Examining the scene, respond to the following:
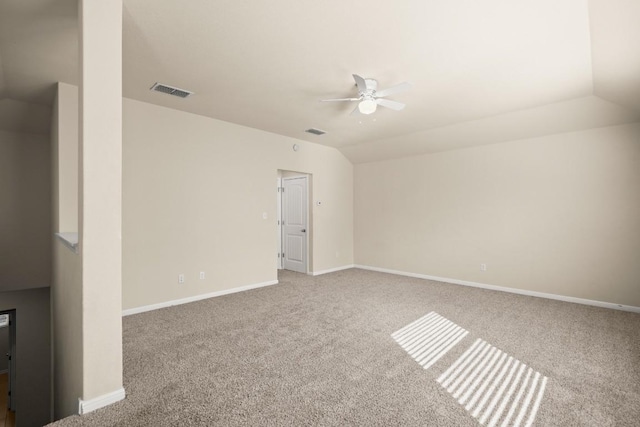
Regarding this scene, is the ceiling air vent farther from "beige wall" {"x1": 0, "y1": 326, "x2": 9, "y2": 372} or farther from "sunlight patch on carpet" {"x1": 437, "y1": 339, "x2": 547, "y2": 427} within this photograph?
"beige wall" {"x1": 0, "y1": 326, "x2": 9, "y2": 372}

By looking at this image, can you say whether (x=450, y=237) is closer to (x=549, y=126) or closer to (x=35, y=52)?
(x=549, y=126)

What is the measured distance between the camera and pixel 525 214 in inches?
189

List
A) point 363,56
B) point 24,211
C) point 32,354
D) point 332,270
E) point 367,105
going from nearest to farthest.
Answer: point 363,56, point 367,105, point 24,211, point 32,354, point 332,270

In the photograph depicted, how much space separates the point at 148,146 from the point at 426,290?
4798 mm

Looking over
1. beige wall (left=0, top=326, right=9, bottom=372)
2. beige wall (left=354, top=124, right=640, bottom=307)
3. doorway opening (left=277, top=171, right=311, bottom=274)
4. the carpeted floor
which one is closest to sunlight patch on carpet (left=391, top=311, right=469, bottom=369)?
the carpeted floor

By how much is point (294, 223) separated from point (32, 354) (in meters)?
5.23

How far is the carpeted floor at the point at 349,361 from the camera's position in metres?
1.93

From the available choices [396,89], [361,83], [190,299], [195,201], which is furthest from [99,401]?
[396,89]

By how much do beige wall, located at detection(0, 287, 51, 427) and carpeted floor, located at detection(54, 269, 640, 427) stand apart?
121 inches

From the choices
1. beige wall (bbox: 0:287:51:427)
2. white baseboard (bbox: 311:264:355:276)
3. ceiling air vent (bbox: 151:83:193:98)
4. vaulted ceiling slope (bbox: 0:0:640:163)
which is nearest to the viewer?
vaulted ceiling slope (bbox: 0:0:640:163)

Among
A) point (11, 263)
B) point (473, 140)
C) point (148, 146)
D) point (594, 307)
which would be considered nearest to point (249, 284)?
point (148, 146)

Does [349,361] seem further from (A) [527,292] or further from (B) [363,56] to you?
(A) [527,292]

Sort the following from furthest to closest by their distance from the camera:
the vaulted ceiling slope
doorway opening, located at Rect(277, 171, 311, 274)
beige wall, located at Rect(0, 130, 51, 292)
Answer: doorway opening, located at Rect(277, 171, 311, 274)
beige wall, located at Rect(0, 130, 51, 292)
the vaulted ceiling slope

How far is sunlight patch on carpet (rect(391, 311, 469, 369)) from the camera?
277 centimetres
